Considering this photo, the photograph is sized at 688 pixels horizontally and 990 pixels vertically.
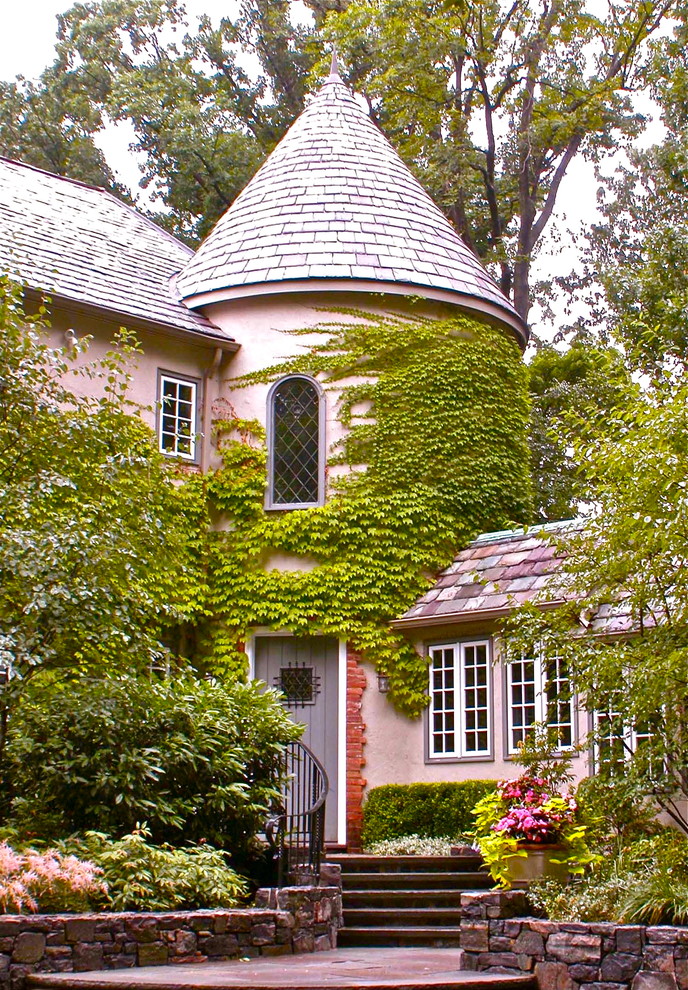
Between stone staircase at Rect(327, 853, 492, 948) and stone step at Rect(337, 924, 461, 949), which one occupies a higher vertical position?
stone staircase at Rect(327, 853, 492, 948)

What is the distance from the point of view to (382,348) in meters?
15.3

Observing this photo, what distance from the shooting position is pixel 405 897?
10930 mm

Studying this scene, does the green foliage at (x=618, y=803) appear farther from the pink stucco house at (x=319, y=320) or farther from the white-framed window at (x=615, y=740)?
the pink stucco house at (x=319, y=320)

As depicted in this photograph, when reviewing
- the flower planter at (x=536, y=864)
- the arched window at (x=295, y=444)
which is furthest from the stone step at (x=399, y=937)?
the arched window at (x=295, y=444)

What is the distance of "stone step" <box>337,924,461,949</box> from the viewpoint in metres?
10.3

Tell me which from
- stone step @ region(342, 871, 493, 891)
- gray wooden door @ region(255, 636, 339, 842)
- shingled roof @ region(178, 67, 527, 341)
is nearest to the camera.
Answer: stone step @ region(342, 871, 493, 891)

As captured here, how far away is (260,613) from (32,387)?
216 inches

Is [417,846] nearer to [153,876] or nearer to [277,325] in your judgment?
[153,876]

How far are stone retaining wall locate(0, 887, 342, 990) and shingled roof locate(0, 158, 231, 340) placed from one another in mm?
7213

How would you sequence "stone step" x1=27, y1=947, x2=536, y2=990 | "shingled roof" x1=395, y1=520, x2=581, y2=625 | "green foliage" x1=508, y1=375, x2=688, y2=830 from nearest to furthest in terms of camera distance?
"stone step" x1=27, y1=947, x2=536, y2=990, "green foliage" x1=508, y1=375, x2=688, y2=830, "shingled roof" x1=395, y1=520, x2=581, y2=625

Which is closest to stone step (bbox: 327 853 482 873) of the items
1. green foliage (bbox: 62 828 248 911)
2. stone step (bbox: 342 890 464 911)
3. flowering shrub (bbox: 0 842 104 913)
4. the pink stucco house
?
stone step (bbox: 342 890 464 911)

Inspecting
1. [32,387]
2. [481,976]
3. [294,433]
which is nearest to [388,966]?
[481,976]

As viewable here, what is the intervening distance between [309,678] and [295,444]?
2898mm

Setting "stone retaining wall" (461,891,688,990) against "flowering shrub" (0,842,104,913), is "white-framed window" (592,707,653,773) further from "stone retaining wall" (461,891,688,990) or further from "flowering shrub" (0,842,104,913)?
"flowering shrub" (0,842,104,913)
